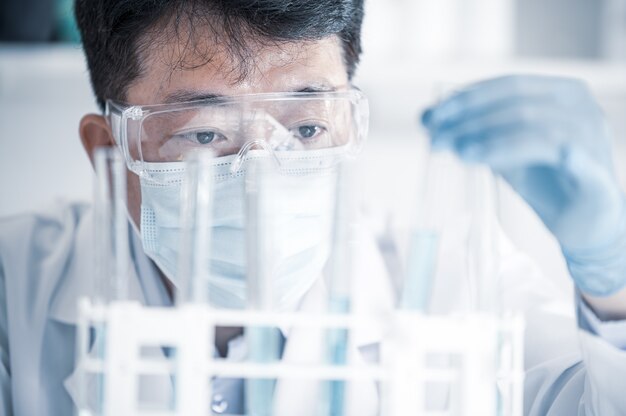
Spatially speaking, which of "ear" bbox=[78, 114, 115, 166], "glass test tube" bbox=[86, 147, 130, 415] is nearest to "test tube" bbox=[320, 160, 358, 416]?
"glass test tube" bbox=[86, 147, 130, 415]

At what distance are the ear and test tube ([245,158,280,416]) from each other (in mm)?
762

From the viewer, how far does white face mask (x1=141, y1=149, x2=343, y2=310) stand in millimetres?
976

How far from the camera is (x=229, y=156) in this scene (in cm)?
103

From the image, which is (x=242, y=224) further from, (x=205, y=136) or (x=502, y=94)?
(x=502, y=94)

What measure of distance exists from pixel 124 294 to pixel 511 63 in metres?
1.77

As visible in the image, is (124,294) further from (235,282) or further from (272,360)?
(235,282)

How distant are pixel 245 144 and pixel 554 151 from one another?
0.49 m

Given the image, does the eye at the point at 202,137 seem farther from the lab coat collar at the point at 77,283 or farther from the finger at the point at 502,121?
the finger at the point at 502,121

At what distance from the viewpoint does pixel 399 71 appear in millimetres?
2145

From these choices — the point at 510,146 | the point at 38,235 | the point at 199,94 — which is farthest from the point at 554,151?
the point at 38,235

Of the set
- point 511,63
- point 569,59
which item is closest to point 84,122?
point 511,63

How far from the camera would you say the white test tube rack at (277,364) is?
0.62m

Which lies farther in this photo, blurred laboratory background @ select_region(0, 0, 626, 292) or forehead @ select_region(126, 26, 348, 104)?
blurred laboratory background @ select_region(0, 0, 626, 292)

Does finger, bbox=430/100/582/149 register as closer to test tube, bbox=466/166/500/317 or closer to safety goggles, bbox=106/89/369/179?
test tube, bbox=466/166/500/317
